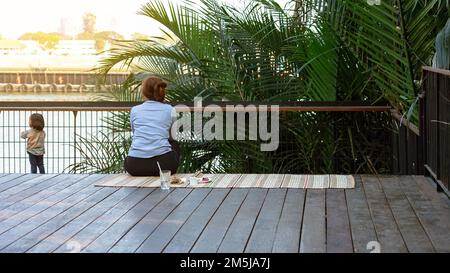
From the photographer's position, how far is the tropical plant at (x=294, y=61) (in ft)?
23.4

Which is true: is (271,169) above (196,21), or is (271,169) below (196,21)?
below

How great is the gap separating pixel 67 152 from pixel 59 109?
2.49 ft

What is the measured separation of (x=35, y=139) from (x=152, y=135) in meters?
2.13

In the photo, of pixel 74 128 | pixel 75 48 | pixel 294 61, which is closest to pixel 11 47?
pixel 75 48

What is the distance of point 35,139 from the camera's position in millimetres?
8086

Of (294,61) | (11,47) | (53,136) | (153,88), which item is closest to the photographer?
(153,88)

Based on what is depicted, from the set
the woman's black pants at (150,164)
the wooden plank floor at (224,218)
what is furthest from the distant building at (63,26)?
the wooden plank floor at (224,218)

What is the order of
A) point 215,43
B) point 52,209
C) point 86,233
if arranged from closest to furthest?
1. point 86,233
2. point 52,209
3. point 215,43

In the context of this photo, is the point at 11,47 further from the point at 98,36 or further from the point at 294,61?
the point at 294,61

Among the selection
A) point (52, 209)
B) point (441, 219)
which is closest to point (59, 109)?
point (52, 209)

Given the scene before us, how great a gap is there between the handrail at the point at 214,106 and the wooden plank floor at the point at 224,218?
54.7 inches

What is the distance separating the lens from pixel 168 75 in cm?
933

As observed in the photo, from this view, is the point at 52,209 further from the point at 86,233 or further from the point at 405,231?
the point at 405,231

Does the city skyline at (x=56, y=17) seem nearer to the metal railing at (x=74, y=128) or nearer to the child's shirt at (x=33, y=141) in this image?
the metal railing at (x=74, y=128)
